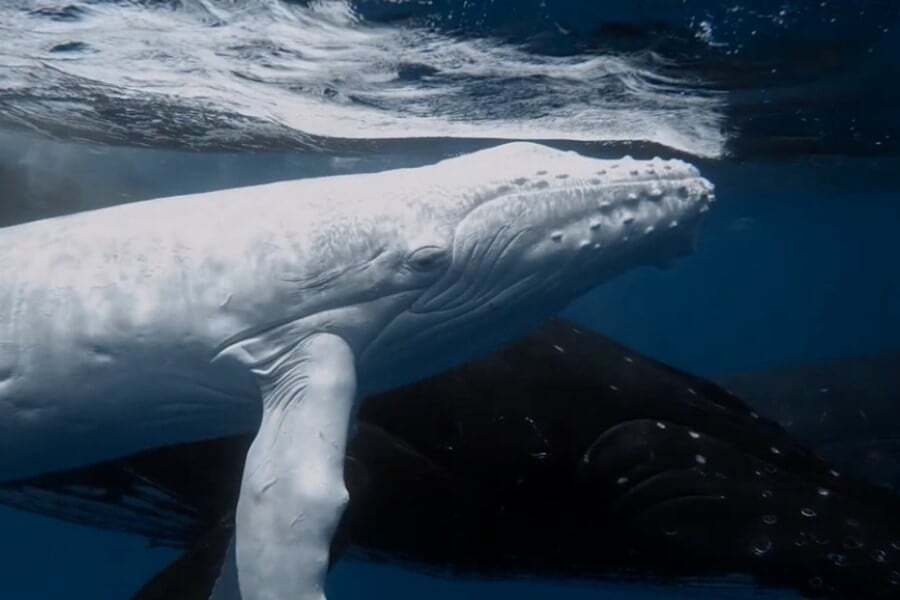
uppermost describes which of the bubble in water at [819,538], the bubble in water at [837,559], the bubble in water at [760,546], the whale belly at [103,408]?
the whale belly at [103,408]

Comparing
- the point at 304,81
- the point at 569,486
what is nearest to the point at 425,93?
the point at 304,81

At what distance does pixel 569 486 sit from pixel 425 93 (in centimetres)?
819

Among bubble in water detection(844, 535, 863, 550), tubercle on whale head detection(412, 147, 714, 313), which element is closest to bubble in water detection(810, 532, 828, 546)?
bubble in water detection(844, 535, 863, 550)

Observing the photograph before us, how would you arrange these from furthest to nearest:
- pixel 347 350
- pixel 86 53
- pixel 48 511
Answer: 1. pixel 86 53
2. pixel 48 511
3. pixel 347 350

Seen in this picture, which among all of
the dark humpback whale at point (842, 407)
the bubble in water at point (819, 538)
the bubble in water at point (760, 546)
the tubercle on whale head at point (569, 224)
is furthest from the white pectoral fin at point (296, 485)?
the dark humpback whale at point (842, 407)

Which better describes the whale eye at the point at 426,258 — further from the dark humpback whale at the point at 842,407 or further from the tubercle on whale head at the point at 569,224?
the dark humpback whale at the point at 842,407

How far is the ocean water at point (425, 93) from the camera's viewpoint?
9492 mm

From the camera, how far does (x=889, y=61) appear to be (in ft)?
40.1

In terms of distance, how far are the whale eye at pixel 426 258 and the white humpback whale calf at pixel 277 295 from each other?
1cm

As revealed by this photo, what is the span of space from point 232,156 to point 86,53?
11190 millimetres

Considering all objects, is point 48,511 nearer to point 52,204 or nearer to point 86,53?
point 86,53

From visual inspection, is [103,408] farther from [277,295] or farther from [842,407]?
[842,407]

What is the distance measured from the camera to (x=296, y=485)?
4.32 m

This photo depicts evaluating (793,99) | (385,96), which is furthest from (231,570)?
(793,99)
